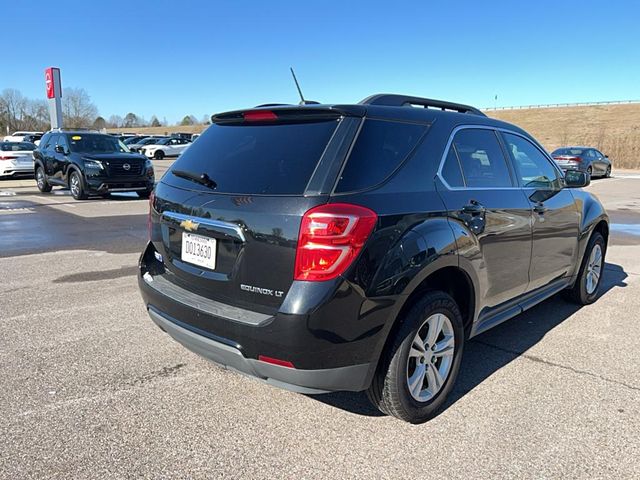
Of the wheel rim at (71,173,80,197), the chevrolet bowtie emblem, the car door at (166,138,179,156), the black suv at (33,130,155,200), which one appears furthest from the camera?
the car door at (166,138,179,156)

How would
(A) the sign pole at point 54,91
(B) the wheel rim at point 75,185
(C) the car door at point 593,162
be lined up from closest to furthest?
(B) the wheel rim at point 75,185 < (C) the car door at point 593,162 < (A) the sign pole at point 54,91

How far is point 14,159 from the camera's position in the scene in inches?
784

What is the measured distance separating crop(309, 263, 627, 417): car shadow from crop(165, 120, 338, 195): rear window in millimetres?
1443

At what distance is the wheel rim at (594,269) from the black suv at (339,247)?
1964 millimetres

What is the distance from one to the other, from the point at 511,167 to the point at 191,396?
2824mm

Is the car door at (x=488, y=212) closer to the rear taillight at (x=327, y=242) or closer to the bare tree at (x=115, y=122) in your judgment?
the rear taillight at (x=327, y=242)

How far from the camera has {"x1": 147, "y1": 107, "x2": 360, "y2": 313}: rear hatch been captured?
2.52 meters

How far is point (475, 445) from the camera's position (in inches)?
108

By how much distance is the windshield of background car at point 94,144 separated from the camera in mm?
14120

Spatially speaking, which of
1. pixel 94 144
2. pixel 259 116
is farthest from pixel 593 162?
pixel 259 116

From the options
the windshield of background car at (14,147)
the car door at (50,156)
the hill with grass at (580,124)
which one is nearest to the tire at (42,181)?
the car door at (50,156)

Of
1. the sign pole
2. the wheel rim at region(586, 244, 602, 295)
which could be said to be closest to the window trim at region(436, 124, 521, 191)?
the wheel rim at region(586, 244, 602, 295)

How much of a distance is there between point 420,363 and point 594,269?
328 cm

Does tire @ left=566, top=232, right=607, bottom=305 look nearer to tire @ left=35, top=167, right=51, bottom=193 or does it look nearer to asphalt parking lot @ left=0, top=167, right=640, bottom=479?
asphalt parking lot @ left=0, top=167, right=640, bottom=479
